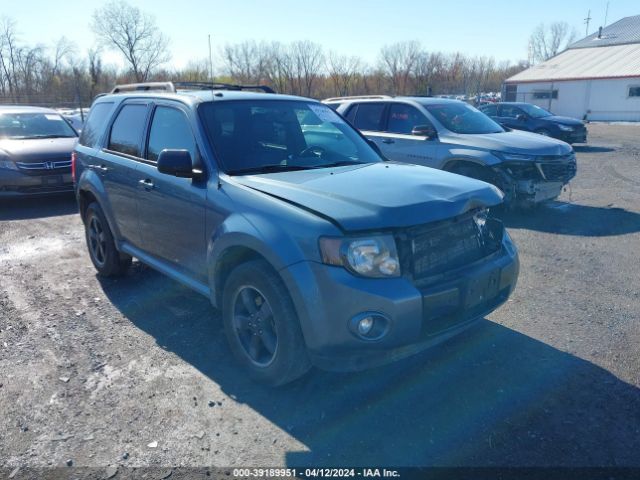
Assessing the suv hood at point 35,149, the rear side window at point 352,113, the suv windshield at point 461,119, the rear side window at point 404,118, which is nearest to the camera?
the suv windshield at point 461,119

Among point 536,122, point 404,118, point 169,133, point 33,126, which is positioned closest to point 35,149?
point 33,126

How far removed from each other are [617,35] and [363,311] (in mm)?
50095

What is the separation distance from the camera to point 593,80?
116ft

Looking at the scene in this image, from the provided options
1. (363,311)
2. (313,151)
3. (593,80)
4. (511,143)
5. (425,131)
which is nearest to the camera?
(363,311)

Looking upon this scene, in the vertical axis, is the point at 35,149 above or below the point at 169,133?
below

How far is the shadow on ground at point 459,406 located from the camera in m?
2.80

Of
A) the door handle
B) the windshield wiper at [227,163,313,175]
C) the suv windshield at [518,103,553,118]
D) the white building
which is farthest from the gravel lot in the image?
the white building

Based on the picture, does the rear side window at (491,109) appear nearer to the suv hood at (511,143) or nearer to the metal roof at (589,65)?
the suv hood at (511,143)

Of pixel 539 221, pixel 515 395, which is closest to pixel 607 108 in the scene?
pixel 539 221

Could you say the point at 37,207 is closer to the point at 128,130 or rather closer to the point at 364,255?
the point at 128,130

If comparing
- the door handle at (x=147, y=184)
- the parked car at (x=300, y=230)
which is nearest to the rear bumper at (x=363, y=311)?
→ the parked car at (x=300, y=230)

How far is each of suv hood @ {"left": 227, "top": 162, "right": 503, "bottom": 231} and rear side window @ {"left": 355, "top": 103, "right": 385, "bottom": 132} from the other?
202 inches

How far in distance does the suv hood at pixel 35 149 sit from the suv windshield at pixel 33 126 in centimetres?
49

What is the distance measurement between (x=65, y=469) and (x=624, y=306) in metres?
4.60
